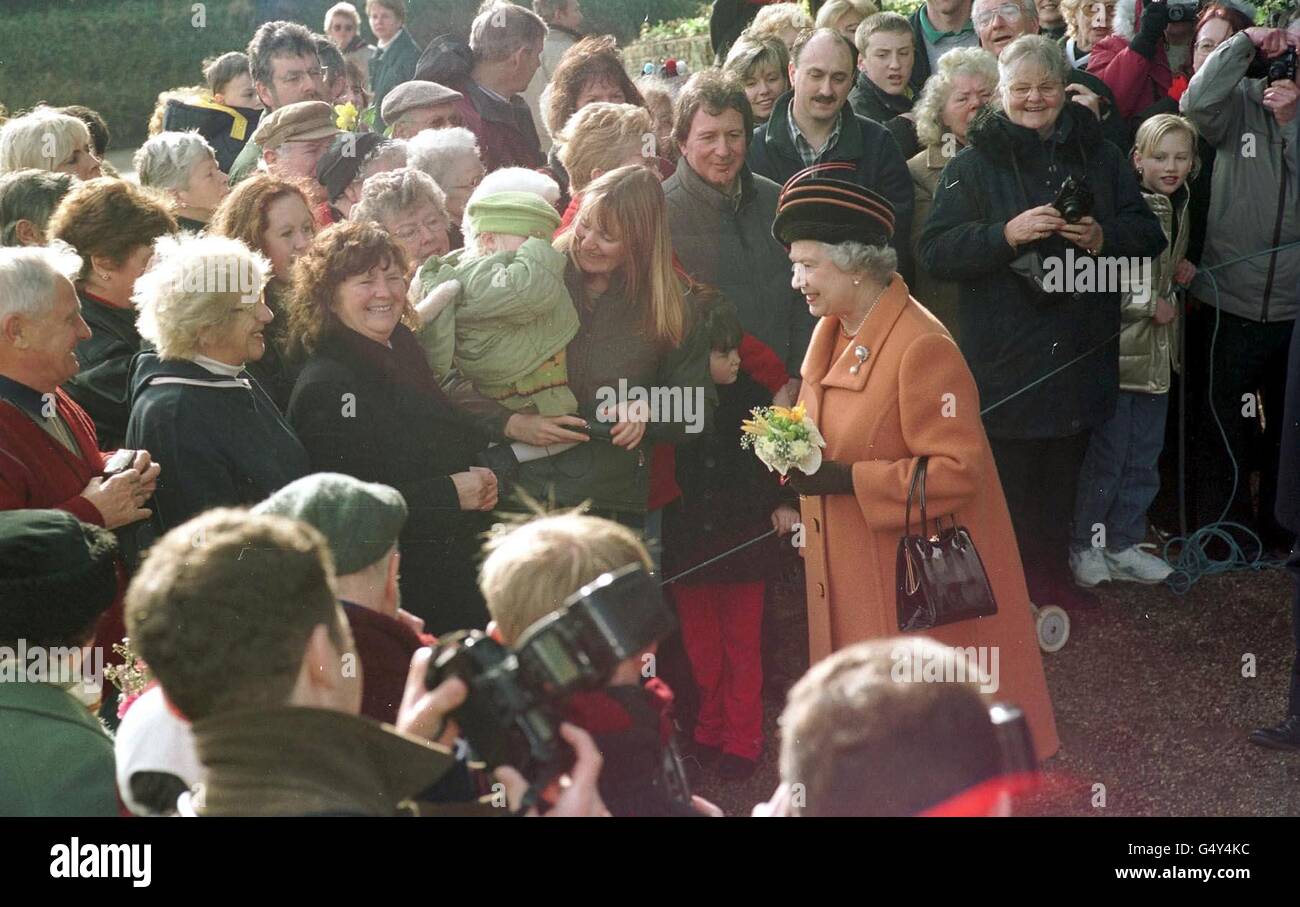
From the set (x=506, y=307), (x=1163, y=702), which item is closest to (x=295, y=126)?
(x=506, y=307)

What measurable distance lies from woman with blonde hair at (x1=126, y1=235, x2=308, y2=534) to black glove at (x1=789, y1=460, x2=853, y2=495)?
1.27 m

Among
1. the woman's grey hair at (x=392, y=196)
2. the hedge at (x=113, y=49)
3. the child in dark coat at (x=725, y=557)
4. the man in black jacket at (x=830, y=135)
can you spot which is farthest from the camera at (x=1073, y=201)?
the hedge at (x=113, y=49)

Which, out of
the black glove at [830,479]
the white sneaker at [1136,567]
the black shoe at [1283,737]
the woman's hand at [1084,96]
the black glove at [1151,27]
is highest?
the black glove at [1151,27]

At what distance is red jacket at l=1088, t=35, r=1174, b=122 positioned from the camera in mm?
6355

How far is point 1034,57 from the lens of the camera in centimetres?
510

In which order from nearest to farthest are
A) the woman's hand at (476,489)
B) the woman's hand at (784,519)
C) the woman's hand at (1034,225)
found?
1. the woman's hand at (476,489)
2. the woman's hand at (784,519)
3. the woman's hand at (1034,225)

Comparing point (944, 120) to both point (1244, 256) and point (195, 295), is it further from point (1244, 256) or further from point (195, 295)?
point (195, 295)

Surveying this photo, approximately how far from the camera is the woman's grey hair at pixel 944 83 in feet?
18.3

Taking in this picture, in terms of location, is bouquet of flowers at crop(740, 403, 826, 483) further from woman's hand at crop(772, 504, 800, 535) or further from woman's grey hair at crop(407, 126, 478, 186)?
woman's grey hair at crop(407, 126, 478, 186)

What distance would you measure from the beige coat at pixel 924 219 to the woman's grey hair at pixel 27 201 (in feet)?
9.45

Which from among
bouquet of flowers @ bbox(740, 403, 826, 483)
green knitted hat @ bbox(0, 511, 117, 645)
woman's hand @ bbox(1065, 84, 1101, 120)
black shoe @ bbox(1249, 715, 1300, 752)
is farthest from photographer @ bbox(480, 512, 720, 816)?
woman's hand @ bbox(1065, 84, 1101, 120)

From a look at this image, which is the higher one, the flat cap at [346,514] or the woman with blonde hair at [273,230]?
the woman with blonde hair at [273,230]

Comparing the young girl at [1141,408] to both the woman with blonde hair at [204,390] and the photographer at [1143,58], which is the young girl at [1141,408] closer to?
the photographer at [1143,58]
